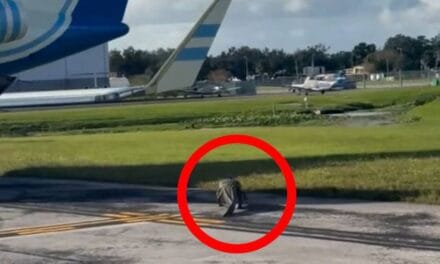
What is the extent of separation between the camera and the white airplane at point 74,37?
59.4 feet

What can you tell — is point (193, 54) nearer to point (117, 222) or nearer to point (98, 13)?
point (117, 222)

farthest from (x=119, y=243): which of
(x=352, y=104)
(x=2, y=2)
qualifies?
(x=352, y=104)

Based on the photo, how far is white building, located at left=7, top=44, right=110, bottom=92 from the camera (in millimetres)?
27297

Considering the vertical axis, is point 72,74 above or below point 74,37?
below

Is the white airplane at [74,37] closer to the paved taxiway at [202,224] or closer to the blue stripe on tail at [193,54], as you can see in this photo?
the blue stripe on tail at [193,54]

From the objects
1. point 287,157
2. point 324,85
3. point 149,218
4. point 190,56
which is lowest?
point 324,85

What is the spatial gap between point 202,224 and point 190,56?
4.66 m

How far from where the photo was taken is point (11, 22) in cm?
2067

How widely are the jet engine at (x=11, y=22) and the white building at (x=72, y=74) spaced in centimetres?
514

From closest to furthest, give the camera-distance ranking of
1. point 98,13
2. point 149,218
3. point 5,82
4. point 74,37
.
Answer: point 149,218
point 5,82
point 74,37
point 98,13

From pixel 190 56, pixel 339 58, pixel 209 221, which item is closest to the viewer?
pixel 209 221

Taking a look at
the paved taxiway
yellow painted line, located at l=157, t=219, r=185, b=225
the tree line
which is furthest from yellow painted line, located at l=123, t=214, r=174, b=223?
the tree line

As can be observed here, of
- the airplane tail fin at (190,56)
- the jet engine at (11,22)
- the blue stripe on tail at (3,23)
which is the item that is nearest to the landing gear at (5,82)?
the jet engine at (11,22)

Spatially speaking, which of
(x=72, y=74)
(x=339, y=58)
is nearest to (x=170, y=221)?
(x=72, y=74)
